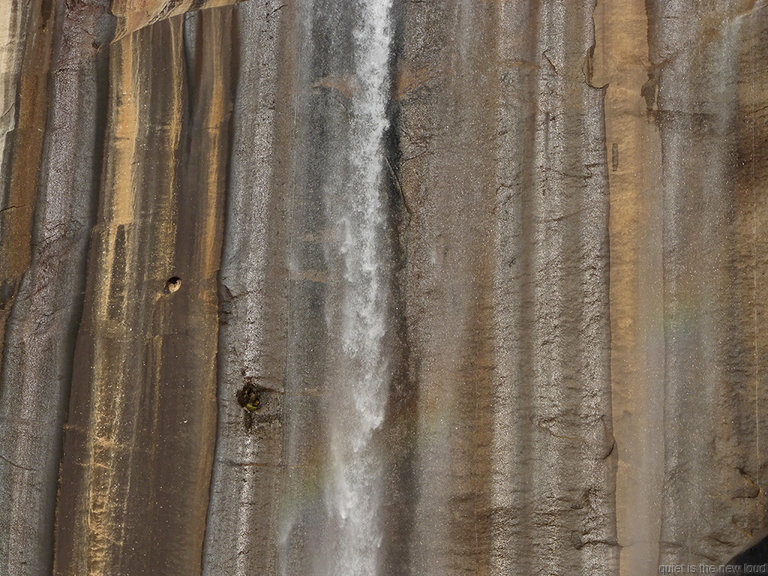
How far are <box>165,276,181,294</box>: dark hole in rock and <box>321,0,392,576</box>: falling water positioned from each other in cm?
119

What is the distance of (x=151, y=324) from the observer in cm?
466

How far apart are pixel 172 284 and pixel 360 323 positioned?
1460 mm

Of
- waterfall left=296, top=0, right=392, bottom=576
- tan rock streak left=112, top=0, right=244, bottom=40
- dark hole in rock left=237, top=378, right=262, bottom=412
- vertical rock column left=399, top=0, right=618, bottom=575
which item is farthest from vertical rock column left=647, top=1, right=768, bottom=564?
tan rock streak left=112, top=0, right=244, bottom=40

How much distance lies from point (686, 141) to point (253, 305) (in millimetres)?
3418

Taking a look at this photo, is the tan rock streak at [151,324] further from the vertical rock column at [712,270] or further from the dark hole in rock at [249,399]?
the vertical rock column at [712,270]

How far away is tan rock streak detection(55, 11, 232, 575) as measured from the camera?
4539mm

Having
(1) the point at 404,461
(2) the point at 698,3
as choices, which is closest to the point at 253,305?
(1) the point at 404,461

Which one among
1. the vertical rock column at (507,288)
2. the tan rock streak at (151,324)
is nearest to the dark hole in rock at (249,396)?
the tan rock streak at (151,324)

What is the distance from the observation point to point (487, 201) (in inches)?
183

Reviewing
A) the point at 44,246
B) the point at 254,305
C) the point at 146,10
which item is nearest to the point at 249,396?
the point at 254,305

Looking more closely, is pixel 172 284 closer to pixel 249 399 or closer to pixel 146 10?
pixel 249 399

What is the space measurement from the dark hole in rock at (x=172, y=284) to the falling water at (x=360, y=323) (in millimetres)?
1188

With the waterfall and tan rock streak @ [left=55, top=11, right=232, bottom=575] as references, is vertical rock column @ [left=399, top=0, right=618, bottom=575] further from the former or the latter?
tan rock streak @ [left=55, top=11, right=232, bottom=575]

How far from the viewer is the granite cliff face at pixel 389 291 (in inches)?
173
